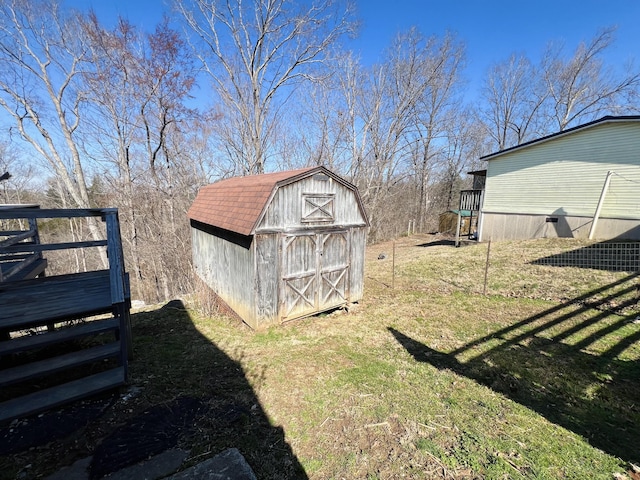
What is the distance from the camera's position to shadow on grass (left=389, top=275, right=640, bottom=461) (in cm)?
376

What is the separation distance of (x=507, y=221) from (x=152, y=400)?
1801cm

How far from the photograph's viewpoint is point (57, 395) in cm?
325

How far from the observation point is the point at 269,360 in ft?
17.9

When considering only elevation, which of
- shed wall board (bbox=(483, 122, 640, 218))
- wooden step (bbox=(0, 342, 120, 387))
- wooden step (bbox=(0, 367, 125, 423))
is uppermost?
shed wall board (bbox=(483, 122, 640, 218))

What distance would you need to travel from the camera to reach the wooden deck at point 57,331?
10.6ft

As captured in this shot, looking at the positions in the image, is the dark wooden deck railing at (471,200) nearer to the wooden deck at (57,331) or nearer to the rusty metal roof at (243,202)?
the rusty metal roof at (243,202)

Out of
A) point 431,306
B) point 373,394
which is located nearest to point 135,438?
point 373,394

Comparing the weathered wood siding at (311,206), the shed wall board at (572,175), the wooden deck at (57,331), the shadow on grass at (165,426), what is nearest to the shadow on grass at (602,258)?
the shed wall board at (572,175)

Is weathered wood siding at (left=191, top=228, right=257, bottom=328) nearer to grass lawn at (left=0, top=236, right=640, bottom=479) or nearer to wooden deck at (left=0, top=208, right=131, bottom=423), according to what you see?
→ grass lawn at (left=0, top=236, right=640, bottom=479)

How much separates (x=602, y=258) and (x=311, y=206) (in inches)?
441

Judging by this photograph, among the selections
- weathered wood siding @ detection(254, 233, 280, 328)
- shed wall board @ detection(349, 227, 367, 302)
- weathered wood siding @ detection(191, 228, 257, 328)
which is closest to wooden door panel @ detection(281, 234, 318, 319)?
weathered wood siding @ detection(254, 233, 280, 328)

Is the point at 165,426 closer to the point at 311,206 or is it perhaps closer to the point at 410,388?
the point at 410,388

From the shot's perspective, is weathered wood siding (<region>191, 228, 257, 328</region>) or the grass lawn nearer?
the grass lawn

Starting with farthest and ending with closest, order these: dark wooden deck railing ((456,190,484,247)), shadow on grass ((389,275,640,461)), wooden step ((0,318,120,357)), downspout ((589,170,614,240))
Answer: dark wooden deck railing ((456,190,484,247)) < downspout ((589,170,614,240)) < shadow on grass ((389,275,640,461)) < wooden step ((0,318,120,357))
